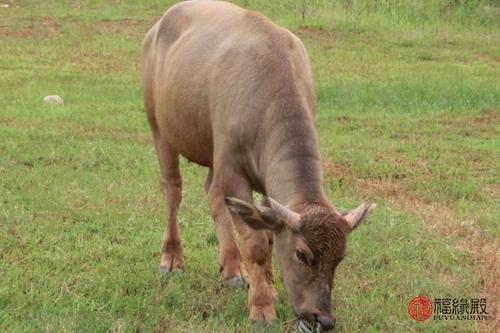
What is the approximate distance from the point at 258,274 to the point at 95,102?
8.12 metres

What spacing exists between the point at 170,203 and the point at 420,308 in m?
2.11

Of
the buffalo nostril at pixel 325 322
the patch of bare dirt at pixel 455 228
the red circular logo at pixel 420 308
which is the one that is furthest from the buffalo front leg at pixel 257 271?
the patch of bare dirt at pixel 455 228

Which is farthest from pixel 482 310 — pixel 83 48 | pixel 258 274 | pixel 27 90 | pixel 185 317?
pixel 83 48

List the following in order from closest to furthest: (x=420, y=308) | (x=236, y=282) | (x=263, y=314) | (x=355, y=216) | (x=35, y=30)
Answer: (x=355, y=216), (x=263, y=314), (x=420, y=308), (x=236, y=282), (x=35, y=30)

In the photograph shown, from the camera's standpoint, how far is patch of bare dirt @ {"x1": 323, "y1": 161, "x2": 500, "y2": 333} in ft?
18.4

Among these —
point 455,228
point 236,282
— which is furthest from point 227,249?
point 455,228

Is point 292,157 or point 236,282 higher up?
point 292,157

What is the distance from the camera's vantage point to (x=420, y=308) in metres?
5.34

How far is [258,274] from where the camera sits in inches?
201

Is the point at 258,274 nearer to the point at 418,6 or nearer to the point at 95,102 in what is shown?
the point at 95,102

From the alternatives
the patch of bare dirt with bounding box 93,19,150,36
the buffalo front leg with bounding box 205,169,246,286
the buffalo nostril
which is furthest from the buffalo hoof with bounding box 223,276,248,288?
the patch of bare dirt with bounding box 93,19,150,36

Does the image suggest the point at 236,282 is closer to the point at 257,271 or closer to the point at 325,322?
the point at 257,271

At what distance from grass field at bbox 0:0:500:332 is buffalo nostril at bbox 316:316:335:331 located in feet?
1.64

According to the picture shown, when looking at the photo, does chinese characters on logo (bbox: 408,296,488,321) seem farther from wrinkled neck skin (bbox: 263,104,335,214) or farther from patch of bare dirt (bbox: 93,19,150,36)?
patch of bare dirt (bbox: 93,19,150,36)
